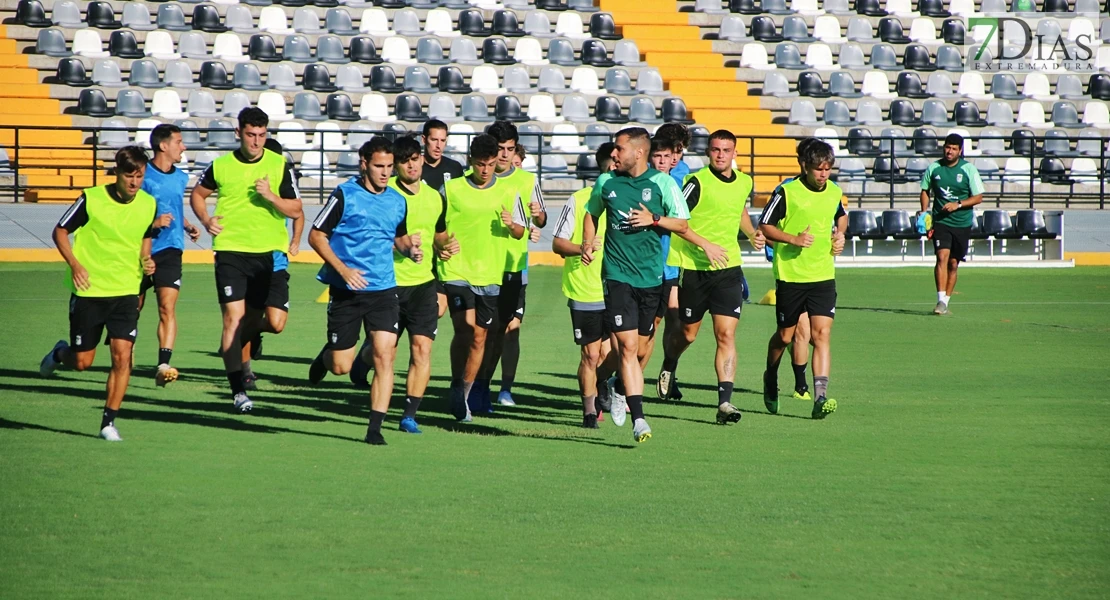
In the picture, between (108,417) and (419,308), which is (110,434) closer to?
(108,417)

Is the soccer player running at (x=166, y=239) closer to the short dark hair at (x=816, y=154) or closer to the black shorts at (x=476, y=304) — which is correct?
the black shorts at (x=476, y=304)

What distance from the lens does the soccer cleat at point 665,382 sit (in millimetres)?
10906

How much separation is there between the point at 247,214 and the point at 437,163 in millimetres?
1585

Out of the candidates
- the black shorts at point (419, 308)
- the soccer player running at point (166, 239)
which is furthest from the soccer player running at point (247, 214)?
the black shorts at point (419, 308)

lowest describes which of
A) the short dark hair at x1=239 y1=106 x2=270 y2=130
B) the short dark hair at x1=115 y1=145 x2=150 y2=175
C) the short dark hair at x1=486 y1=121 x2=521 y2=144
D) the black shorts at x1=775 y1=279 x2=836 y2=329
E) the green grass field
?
the green grass field

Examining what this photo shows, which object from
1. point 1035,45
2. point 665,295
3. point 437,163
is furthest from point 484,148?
point 1035,45

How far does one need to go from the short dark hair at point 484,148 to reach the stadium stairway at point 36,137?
15.7 metres

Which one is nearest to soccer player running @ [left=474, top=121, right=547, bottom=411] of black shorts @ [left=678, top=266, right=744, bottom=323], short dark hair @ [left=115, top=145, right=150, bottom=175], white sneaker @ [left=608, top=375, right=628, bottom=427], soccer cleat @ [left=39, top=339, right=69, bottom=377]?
white sneaker @ [left=608, top=375, right=628, bottom=427]

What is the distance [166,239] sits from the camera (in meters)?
11.3

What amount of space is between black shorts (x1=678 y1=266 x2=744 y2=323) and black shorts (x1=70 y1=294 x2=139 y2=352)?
4.11 m

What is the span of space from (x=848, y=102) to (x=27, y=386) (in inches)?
939

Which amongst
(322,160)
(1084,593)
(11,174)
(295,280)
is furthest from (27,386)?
(11,174)

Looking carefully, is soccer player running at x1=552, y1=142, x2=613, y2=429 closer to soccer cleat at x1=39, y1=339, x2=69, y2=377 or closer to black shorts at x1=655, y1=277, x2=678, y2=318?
black shorts at x1=655, y1=277, x2=678, y2=318

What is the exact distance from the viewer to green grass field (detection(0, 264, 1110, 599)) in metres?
5.55
